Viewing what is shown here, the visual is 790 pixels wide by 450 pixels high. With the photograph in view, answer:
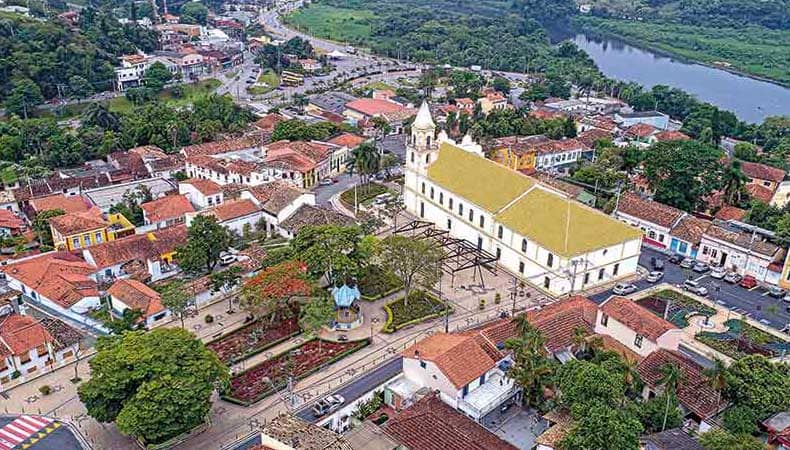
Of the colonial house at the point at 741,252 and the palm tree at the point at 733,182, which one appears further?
the palm tree at the point at 733,182

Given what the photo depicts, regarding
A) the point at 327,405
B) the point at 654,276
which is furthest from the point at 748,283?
the point at 327,405

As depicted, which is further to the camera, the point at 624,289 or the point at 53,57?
the point at 53,57

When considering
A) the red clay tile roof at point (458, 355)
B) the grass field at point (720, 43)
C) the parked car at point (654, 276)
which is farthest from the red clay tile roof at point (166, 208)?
the grass field at point (720, 43)

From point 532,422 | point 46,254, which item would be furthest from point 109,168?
point 532,422

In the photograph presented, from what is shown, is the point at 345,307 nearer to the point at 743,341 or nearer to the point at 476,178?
the point at 476,178

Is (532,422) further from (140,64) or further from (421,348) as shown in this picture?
(140,64)

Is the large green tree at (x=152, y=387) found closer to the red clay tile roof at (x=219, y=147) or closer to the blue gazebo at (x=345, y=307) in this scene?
the blue gazebo at (x=345, y=307)

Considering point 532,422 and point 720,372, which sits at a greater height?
point 720,372
